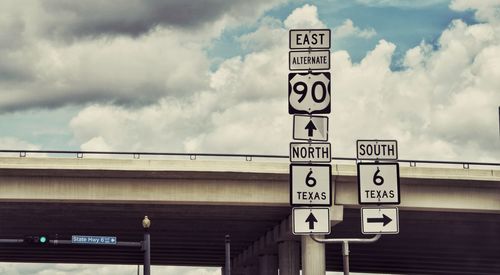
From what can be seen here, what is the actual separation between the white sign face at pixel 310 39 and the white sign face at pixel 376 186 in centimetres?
241

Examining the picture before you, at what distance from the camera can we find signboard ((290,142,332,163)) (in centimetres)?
1747

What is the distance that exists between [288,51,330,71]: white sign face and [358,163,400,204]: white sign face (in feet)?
6.82

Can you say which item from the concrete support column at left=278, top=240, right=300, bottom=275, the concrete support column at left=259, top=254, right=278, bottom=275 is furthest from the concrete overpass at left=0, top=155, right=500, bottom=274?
the concrete support column at left=259, top=254, right=278, bottom=275

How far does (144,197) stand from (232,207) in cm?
487

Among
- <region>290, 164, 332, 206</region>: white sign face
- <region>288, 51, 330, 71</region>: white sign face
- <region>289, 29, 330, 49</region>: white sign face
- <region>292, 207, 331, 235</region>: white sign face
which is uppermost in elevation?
<region>289, 29, 330, 49</region>: white sign face

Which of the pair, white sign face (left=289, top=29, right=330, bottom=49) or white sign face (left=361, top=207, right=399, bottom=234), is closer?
white sign face (left=289, top=29, right=330, bottom=49)

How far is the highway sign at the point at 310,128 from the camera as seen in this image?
56.5ft

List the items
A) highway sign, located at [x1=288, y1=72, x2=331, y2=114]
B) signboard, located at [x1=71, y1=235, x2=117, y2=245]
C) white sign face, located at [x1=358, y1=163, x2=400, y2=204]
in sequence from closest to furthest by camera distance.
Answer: highway sign, located at [x1=288, y1=72, x2=331, y2=114], white sign face, located at [x1=358, y1=163, x2=400, y2=204], signboard, located at [x1=71, y1=235, x2=117, y2=245]

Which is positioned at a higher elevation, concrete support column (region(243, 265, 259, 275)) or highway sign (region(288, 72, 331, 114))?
highway sign (region(288, 72, 331, 114))

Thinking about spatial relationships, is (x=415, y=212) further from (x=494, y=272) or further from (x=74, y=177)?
(x=494, y=272)

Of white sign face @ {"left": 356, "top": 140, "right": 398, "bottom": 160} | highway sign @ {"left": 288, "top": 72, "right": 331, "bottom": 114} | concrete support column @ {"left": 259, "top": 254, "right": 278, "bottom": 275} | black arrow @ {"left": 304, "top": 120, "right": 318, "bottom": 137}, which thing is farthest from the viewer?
concrete support column @ {"left": 259, "top": 254, "right": 278, "bottom": 275}

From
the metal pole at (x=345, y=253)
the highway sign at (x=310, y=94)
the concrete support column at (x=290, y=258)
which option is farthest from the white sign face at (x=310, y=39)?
the concrete support column at (x=290, y=258)

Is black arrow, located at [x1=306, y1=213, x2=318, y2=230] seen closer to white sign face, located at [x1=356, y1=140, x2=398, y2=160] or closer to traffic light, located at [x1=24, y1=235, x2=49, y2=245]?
white sign face, located at [x1=356, y1=140, x2=398, y2=160]

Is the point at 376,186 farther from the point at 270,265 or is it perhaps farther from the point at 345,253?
the point at 270,265
